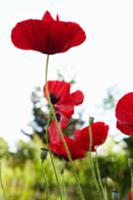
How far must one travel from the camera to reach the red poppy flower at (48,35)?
25.3 inches

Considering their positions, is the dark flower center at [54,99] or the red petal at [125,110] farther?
the dark flower center at [54,99]

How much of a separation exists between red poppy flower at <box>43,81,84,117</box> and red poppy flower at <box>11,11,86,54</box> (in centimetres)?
12

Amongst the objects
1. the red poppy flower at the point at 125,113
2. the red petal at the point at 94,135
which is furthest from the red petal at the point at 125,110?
the red petal at the point at 94,135

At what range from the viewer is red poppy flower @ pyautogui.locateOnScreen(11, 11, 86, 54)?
64 centimetres

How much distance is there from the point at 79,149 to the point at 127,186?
511 centimetres

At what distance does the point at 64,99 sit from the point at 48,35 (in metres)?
0.15

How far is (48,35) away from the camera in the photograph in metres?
0.64

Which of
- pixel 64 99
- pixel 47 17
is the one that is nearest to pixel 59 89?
pixel 64 99

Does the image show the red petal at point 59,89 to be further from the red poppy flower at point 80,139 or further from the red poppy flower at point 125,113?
the red poppy flower at point 125,113

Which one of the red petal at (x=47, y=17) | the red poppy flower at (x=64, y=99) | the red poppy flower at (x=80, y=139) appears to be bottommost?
the red poppy flower at (x=80, y=139)

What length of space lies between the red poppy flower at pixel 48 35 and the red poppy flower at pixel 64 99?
4.6 inches

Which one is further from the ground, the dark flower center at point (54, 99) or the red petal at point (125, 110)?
the red petal at point (125, 110)

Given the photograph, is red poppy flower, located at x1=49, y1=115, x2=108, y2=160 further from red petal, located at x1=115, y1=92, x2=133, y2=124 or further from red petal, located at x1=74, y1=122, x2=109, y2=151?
red petal, located at x1=115, y1=92, x2=133, y2=124

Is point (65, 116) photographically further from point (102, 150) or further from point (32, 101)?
point (32, 101)
